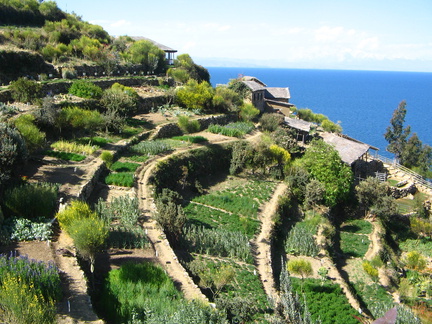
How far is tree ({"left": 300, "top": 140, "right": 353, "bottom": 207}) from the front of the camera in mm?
33250

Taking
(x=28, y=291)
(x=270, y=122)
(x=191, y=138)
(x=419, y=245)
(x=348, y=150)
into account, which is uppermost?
(x=270, y=122)

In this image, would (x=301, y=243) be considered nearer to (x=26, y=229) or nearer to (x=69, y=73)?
(x=26, y=229)

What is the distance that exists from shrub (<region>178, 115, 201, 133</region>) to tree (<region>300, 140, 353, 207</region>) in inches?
447

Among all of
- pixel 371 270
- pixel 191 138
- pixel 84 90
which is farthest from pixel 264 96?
pixel 371 270

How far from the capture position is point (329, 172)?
34.1 meters

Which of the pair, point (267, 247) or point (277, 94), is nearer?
point (267, 247)

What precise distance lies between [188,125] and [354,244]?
63.6 ft

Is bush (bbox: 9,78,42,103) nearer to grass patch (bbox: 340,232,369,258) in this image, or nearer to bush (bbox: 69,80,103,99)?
bush (bbox: 69,80,103,99)

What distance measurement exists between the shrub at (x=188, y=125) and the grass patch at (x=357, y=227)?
17.2 meters

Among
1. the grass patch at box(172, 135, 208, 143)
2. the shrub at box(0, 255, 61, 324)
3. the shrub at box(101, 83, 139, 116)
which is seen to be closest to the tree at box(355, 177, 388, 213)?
the grass patch at box(172, 135, 208, 143)

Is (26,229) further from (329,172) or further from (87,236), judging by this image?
(329,172)

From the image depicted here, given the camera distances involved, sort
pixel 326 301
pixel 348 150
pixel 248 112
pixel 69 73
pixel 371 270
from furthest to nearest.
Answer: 1. pixel 248 112
2. pixel 348 150
3. pixel 69 73
4. pixel 371 270
5. pixel 326 301

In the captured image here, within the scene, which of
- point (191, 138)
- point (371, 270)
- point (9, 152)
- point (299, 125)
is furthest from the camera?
point (299, 125)

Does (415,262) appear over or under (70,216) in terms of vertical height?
under
